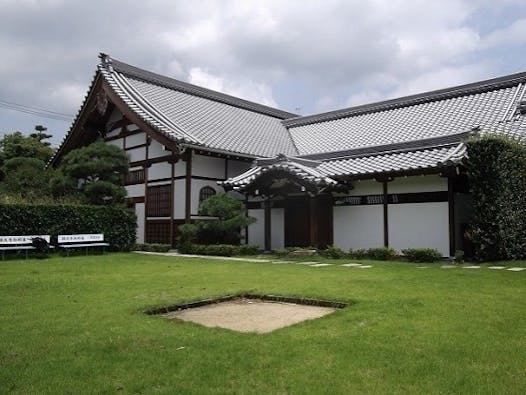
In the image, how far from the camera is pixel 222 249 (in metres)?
15.4

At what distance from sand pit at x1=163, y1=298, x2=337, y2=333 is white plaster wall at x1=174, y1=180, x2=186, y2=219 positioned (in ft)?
36.6

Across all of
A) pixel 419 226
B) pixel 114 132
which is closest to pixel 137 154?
pixel 114 132

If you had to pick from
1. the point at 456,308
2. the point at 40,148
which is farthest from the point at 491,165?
the point at 40,148

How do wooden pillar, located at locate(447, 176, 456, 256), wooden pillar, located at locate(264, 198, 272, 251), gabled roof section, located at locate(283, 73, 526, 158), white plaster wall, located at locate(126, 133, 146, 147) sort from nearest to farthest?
wooden pillar, located at locate(447, 176, 456, 256) → wooden pillar, located at locate(264, 198, 272, 251) → gabled roof section, located at locate(283, 73, 526, 158) → white plaster wall, located at locate(126, 133, 146, 147)

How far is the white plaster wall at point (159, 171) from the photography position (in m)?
18.6

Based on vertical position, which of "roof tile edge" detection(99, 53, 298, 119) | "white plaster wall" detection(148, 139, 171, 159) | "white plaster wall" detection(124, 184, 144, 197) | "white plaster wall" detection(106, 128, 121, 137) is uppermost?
"roof tile edge" detection(99, 53, 298, 119)

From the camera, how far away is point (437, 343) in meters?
4.51

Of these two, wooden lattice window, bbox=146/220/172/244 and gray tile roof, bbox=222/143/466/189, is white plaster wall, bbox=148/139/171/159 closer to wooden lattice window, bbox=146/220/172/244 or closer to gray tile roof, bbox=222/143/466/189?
wooden lattice window, bbox=146/220/172/244

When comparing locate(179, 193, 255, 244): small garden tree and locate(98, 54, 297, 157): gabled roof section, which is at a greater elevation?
locate(98, 54, 297, 157): gabled roof section

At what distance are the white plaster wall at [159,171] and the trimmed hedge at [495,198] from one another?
36.0ft

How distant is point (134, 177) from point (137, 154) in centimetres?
100

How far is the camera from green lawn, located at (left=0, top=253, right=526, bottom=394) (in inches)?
141

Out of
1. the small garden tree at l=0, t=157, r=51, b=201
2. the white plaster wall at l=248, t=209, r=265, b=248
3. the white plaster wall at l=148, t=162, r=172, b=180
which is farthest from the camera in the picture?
the small garden tree at l=0, t=157, r=51, b=201

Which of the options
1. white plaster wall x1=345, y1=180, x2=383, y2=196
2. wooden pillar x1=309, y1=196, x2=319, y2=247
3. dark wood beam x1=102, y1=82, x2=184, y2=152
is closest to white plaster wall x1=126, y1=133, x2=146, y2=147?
dark wood beam x1=102, y1=82, x2=184, y2=152
